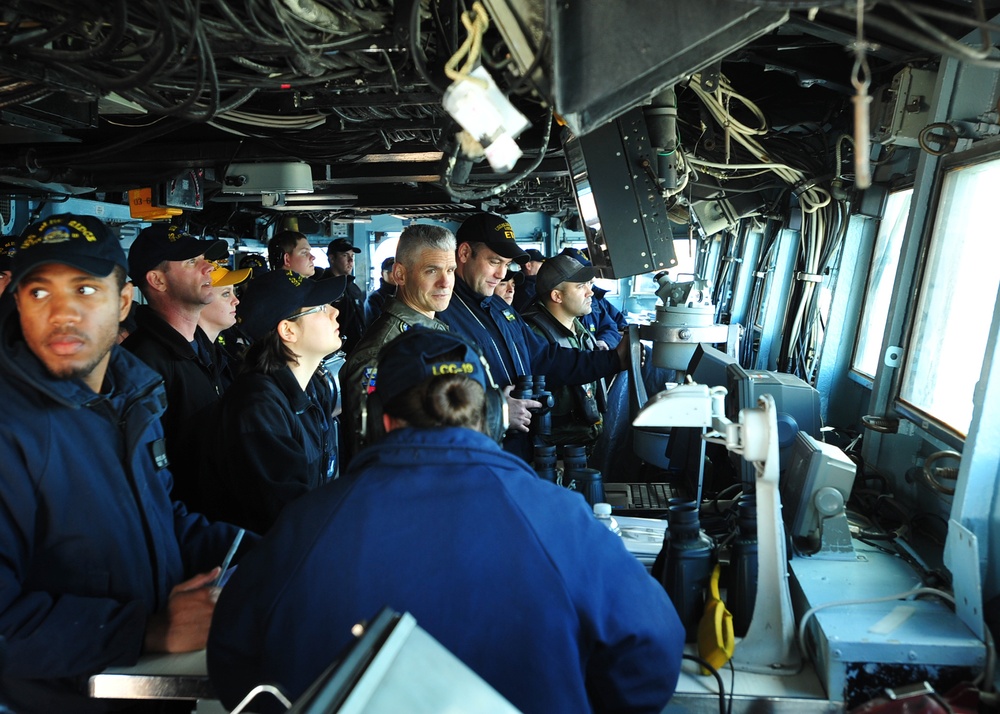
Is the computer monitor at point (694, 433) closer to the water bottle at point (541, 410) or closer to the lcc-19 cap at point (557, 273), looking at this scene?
the water bottle at point (541, 410)

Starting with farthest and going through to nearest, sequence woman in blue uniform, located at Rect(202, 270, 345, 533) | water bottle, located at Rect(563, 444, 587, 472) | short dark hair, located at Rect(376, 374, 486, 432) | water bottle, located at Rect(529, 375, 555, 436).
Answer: water bottle, located at Rect(529, 375, 555, 436) < water bottle, located at Rect(563, 444, 587, 472) < woman in blue uniform, located at Rect(202, 270, 345, 533) < short dark hair, located at Rect(376, 374, 486, 432)

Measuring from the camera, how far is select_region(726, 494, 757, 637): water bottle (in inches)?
82.7

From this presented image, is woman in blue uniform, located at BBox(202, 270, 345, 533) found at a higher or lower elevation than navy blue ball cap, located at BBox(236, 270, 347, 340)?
lower

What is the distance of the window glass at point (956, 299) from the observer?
2.77m

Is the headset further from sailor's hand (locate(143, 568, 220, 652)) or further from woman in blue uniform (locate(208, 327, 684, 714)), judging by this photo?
sailor's hand (locate(143, 568, 220, 652))

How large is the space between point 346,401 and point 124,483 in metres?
1.43

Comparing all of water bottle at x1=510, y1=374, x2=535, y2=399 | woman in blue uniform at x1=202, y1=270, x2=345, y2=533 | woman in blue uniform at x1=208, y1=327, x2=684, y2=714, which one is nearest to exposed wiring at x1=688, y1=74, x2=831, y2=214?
water bottle at x1=510, y1=374, x2=535, y2=399

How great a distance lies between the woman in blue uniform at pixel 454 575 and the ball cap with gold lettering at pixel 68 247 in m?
0.95

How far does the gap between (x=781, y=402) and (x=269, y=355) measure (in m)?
1.86

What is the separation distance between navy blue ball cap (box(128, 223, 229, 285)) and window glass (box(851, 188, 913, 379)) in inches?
126

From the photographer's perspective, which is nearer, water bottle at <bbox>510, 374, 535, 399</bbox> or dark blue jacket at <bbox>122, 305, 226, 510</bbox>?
dark blue jacket at <bbox>122, 305, 226, 510</bbox>

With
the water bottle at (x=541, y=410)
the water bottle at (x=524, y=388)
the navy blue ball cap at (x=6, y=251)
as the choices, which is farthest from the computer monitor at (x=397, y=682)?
the navy blue ball cap at (x=6, y=251)

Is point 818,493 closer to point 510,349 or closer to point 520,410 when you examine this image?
point 520,410

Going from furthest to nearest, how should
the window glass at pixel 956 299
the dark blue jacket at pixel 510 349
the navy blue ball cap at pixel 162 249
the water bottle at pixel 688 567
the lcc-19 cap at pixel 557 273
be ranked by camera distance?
the lcc-19 cap at pixel 557 273 → the dark blue jacket at pixel 510 349 → the navy blue ball cap at pixel 162 249 → the window glass at pixel 956 299 → the water bottle at pixel 688 567
